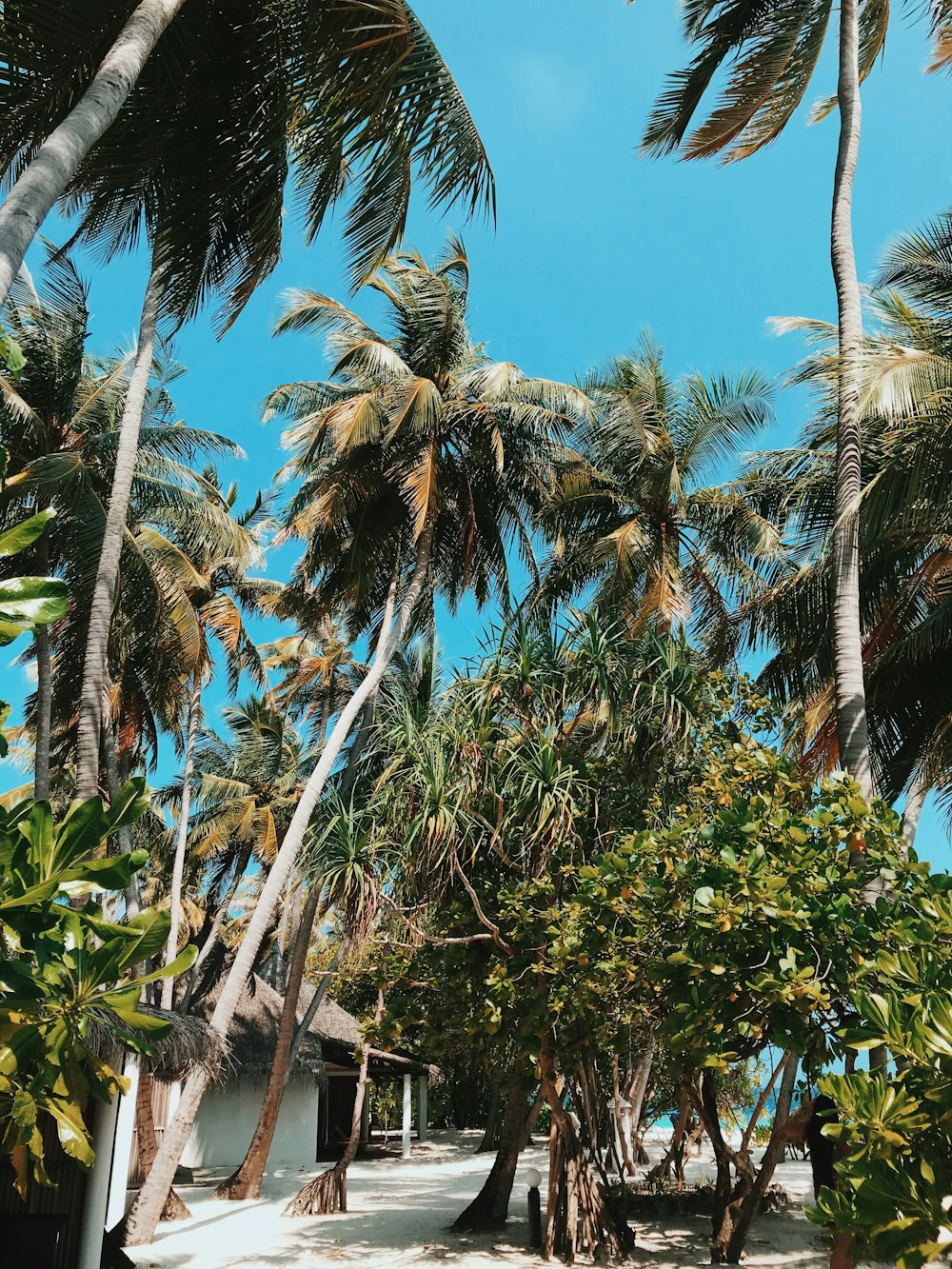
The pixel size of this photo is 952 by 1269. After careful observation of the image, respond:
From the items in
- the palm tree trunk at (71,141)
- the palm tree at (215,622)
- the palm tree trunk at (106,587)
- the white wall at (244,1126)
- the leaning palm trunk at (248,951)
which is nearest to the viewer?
the palm tree trunk at (71,141)

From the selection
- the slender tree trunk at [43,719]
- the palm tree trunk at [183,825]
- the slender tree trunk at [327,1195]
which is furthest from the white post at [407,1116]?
the slender tree trunk at [43,719]

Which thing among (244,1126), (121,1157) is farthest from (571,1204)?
(244,1126)

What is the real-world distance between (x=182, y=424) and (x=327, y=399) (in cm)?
227

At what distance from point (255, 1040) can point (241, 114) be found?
65.2ft

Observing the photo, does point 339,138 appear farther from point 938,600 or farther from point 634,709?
point 938,600

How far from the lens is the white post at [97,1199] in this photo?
8.27 meters

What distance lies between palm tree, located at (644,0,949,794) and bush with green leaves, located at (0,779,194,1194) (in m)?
6.19

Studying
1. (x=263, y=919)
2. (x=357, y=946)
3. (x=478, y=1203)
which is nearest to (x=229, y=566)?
(x=263, y=919)

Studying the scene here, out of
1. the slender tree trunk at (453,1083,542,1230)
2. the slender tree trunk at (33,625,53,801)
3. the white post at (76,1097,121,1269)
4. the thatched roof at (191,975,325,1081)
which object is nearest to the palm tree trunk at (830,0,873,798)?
the white post at (76,1097,121,1269)

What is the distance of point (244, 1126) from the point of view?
2262 cm

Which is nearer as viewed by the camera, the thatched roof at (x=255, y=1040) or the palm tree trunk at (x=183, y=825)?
the palm tree trunk at (x=183, y=825)

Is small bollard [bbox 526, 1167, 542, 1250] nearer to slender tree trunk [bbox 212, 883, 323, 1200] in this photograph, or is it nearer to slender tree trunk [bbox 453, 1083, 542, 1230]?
slender tree trunk [bbox 453, 1083, 542, 1230]

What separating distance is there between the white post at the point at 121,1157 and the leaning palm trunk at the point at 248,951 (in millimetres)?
1092

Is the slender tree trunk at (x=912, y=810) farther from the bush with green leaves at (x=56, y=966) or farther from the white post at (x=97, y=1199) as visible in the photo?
the bush with green leaves at (x=56, y=966)
